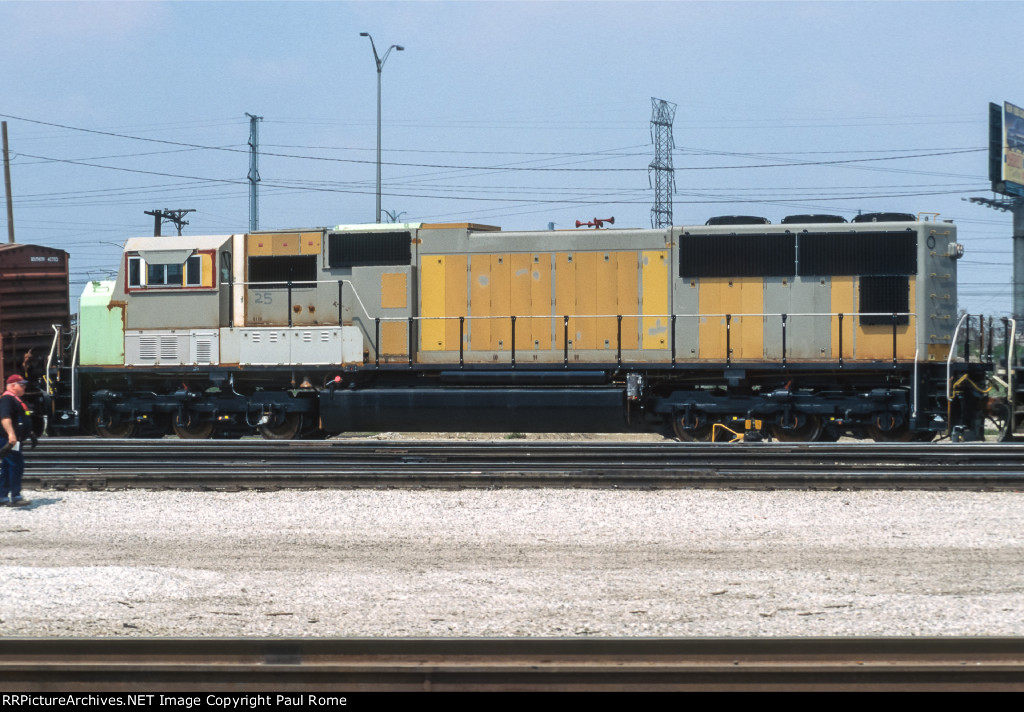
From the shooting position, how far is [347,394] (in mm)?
15930

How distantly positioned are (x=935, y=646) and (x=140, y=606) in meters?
4.70

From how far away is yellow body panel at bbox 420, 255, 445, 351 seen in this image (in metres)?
16.2

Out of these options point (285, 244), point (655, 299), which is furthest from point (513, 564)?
point (285, 244)

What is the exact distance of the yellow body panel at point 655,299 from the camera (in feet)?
51.1

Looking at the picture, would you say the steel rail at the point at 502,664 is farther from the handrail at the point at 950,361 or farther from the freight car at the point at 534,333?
the freight car at the point at 534,333

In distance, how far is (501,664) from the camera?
4.78m

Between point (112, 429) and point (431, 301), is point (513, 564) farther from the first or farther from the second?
point (112, 429)

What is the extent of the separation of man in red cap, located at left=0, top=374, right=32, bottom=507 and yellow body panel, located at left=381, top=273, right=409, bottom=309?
6577mm

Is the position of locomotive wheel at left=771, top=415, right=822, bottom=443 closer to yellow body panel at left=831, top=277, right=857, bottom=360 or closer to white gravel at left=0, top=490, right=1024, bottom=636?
yellow body panel at left=831, top=277, right=857, bottom=360

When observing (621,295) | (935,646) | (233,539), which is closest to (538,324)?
(621,295)

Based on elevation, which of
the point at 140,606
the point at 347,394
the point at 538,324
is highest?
the point at 538,324

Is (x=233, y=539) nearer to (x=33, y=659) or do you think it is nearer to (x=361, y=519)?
(x=361, y=519)

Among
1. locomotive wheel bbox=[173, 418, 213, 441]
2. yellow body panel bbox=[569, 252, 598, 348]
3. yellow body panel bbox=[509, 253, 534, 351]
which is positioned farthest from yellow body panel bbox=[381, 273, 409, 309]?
locomotive wheel bbox=[173, 418, 213, 441]

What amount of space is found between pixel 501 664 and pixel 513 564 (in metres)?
3.01
